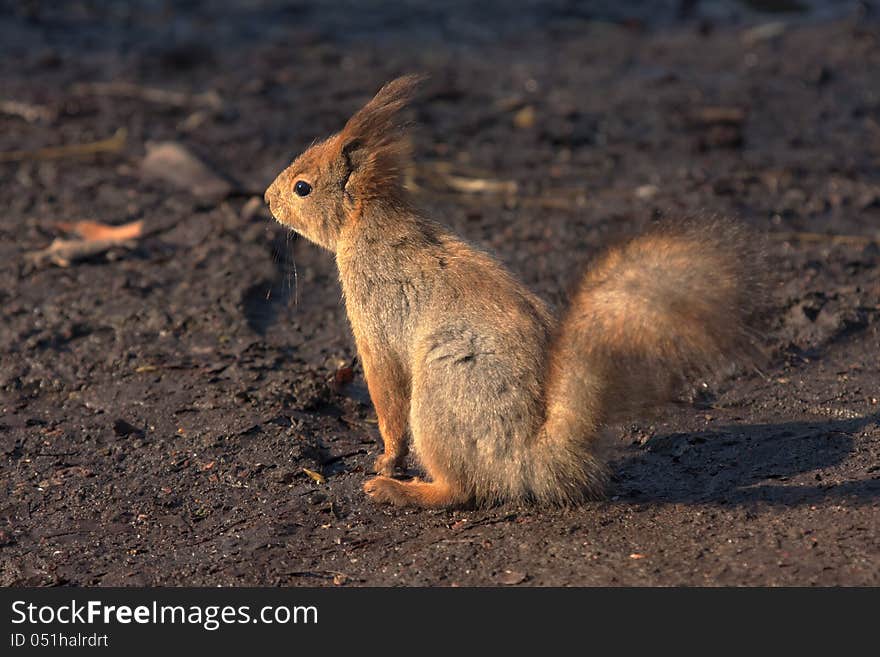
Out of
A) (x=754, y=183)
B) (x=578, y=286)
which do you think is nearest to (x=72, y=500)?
(x=578, y=286)

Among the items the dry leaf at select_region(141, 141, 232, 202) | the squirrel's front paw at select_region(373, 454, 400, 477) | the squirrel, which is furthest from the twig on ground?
the squirrel's front paw at select_region(373, 454, 400, 477)

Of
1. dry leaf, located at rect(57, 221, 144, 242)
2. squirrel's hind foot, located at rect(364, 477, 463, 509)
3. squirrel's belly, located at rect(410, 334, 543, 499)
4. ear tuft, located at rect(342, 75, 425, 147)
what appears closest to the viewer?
squirrel's belly, located at rect(410, 334, 543, 499)

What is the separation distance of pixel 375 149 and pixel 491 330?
42.3 inches

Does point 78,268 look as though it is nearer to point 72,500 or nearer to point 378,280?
point 72,500

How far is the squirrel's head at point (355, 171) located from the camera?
4688 mm

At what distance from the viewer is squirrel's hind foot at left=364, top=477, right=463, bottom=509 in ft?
14.4

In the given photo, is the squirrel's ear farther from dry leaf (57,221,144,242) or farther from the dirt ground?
dry leaf (57,221,144,242)

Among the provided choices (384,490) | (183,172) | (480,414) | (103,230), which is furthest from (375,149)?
(183,172)

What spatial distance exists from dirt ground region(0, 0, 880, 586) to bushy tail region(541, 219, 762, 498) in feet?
0.74

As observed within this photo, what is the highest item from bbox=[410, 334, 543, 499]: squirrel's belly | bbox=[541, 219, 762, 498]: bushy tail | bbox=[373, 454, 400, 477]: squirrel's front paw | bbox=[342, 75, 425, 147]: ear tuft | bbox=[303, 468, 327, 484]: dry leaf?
bbox=[342, 75, 425, 147]: ear tuft

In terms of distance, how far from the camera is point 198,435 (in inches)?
201

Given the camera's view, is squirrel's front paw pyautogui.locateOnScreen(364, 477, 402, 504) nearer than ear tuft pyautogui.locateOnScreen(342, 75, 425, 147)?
Yes

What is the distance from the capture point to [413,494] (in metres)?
4.42

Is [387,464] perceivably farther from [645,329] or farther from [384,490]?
[645,329]
